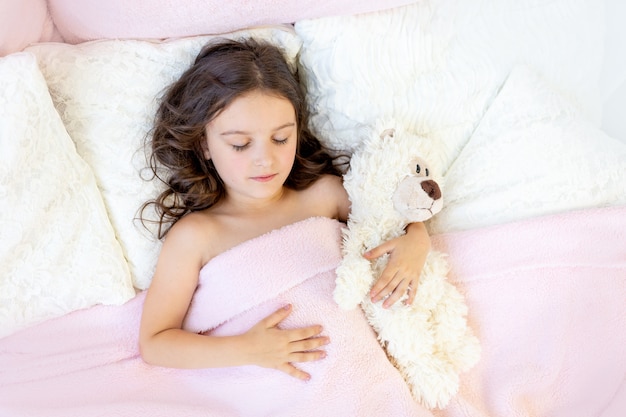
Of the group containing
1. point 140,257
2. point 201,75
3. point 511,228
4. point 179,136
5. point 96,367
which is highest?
point 201,75

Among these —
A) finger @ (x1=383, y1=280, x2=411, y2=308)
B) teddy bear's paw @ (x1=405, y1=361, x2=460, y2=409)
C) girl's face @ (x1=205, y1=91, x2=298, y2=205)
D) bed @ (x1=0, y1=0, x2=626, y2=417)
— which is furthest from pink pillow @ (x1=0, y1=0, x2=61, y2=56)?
teddy bear's paw @ (x1=405, y1=361, x2=460, y2=409)

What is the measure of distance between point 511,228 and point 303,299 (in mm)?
463

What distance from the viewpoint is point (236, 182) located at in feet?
4.02

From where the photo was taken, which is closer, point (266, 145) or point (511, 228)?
point (266, 145)

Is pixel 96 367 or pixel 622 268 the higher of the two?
pixel 622 268

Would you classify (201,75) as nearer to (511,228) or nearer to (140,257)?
(140,257)

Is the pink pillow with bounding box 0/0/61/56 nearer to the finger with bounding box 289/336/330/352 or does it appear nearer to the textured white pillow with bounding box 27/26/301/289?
the textured white pillow with bounding box 27/26/301/289

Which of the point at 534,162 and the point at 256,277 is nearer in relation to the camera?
the point at 256,277

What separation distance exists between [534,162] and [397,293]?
1.39 ft

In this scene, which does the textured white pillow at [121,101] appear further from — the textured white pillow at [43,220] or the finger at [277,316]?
the finger at [277,316]

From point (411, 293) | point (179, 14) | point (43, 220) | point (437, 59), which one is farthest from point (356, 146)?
Result: point (43, 220)

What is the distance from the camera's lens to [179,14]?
4.05ft

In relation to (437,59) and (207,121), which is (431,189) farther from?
Result: (207,121)

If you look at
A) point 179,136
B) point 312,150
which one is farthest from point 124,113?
point 312,150
